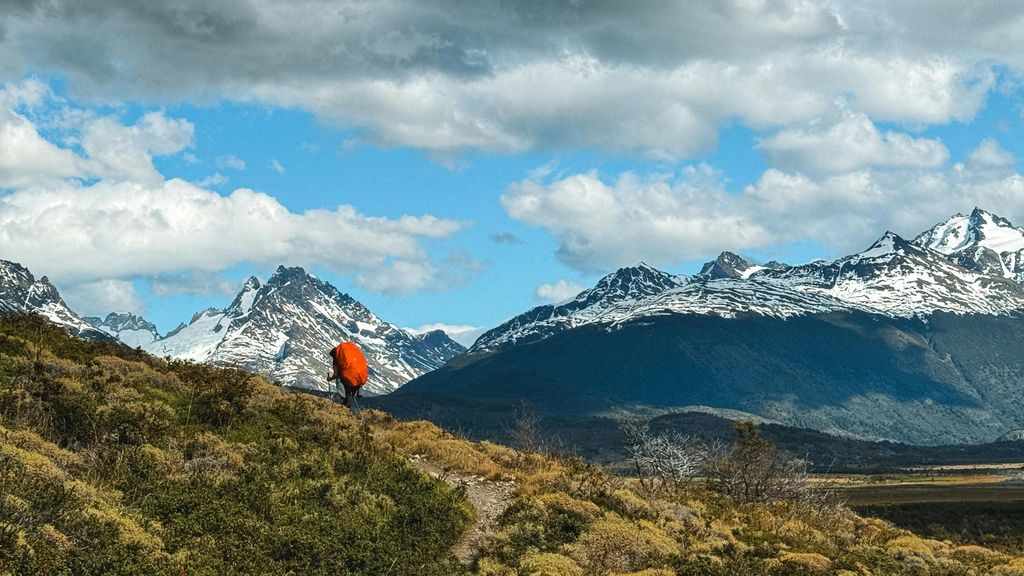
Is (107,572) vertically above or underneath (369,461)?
underneath

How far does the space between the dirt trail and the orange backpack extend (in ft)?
12.6

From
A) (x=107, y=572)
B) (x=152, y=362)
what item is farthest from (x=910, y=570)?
(x=152, y=362)

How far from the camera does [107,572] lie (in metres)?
13.7

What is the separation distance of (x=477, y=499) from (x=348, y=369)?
28.1 feet

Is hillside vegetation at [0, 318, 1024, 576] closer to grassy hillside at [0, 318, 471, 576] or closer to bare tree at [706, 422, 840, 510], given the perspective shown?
grassy hillside at [0, 318, 471, 576]

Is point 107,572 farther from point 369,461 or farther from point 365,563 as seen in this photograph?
point 369,461

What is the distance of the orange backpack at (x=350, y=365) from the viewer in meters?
32.4

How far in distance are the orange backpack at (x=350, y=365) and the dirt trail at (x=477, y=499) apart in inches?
151

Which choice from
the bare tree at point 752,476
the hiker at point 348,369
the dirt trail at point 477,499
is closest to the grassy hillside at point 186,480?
the dirt trail at point 477,499

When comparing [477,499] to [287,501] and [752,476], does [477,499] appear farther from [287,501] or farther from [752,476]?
[752,476]

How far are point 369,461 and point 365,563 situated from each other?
7193 mm

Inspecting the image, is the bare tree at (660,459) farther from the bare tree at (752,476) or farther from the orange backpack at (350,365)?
the orange backpack at (350,365)

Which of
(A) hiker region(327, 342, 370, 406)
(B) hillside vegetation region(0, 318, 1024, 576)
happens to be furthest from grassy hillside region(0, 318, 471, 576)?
(A) hiker region(327, 342, 370, 406)

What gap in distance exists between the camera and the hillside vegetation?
15.6 metres
